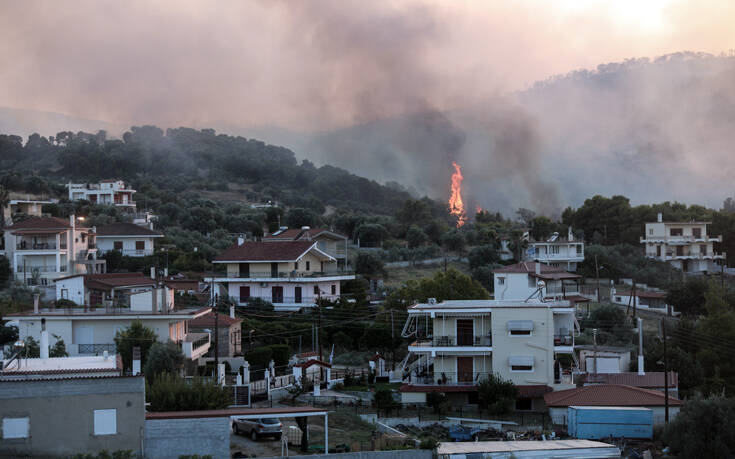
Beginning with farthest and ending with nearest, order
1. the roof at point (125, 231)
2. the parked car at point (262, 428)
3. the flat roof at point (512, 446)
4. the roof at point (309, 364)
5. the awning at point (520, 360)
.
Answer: the roof at point (125, 231) → the roof at point (309, 364) → the awning at point (520, 360) → the parked car at point (262, 428) → the flat roof at point (512, 446)

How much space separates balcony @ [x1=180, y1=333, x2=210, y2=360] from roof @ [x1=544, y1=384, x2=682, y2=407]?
14321 mm

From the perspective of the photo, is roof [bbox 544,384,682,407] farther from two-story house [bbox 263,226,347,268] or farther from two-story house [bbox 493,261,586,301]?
two-story house [bbox 263,226,347,268]

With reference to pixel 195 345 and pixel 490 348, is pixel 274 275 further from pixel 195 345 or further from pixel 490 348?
pixel 490 348

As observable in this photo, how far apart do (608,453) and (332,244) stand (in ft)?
138

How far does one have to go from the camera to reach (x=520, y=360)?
3428 cm

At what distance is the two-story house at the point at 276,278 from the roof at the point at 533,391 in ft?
69.4

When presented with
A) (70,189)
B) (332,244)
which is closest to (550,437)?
(332,244)

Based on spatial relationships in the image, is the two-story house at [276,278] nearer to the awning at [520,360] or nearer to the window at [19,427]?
the awning at [520,360]

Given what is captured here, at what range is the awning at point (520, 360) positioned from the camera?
34.2 metres

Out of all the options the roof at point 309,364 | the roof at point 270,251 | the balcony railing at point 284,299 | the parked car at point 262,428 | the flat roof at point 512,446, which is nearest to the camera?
the flat roof at point 512,446

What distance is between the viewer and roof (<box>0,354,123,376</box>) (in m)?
22.2

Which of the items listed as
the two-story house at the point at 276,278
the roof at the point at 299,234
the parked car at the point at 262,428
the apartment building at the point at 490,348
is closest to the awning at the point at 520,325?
the apartment building at the point at 490,348

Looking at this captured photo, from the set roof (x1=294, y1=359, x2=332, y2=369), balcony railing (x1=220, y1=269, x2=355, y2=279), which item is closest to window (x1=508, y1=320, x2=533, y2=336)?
roof (x1=294, y1=359, x2=332, y2=369)

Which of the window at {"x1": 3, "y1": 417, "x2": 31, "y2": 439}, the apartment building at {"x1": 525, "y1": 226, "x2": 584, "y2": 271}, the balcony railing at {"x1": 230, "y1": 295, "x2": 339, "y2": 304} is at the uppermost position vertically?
the apartment building at {"x1": 525, "y1": 226, "x2": 584, "y2": 271}
